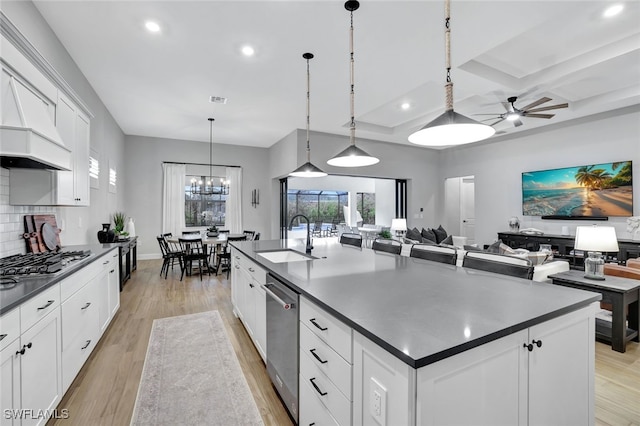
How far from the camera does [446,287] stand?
5.24ft

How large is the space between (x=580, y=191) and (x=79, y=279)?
301 inches

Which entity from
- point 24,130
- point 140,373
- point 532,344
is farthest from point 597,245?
point 24,130

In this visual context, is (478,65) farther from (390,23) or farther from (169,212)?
(169,212)

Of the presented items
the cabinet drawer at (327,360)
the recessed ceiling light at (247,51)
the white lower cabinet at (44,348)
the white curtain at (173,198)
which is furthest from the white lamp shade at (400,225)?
the white lower cabinet at (44,348)

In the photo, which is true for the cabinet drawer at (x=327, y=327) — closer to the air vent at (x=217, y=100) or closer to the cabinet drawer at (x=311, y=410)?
the cabinet drawer at (x=311, y=410)

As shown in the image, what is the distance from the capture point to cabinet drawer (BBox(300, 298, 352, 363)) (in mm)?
1193

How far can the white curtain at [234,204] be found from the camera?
7.94 meters

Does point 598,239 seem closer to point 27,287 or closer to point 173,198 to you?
point 27,287

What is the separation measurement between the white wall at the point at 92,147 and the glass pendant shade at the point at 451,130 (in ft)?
9.95

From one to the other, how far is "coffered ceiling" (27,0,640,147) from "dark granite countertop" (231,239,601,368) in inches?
92.5

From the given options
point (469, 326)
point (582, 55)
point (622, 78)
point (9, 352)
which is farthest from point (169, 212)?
point (622, 78)

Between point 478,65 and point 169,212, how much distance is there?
7.13 metres

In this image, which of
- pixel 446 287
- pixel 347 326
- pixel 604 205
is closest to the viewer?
pixel 347 326

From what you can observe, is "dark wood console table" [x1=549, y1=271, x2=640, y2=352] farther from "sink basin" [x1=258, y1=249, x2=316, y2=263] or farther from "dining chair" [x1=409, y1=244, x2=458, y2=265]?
"sink basin" [x1=258, y1=249, x2=316, y2=263]
